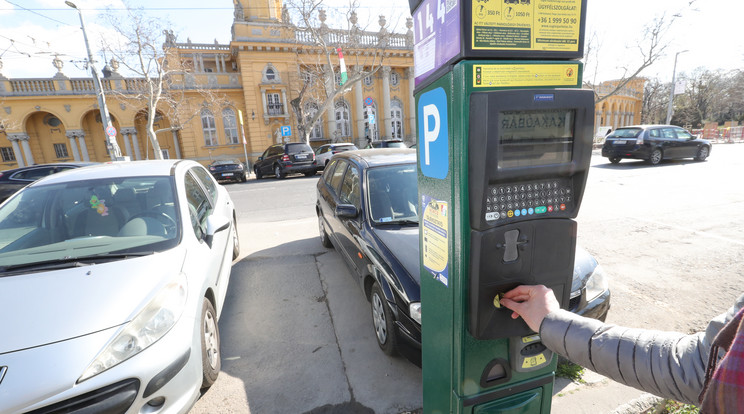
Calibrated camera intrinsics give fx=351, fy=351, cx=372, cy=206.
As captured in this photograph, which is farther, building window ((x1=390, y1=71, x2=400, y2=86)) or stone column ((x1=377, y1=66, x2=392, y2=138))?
building window ((x1=390, y1=71, x2=400, y2=86))

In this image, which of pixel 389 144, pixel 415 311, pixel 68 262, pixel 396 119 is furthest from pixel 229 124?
pixel 415 311

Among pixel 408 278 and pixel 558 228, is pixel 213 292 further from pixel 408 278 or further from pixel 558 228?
pixel 558 228

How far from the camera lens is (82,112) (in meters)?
21.4

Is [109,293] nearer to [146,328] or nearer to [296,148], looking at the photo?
[146,328]

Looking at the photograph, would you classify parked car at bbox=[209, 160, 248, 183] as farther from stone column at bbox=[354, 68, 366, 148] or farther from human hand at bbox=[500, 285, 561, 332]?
human hand at bbox=[500, 285, 561, 332]

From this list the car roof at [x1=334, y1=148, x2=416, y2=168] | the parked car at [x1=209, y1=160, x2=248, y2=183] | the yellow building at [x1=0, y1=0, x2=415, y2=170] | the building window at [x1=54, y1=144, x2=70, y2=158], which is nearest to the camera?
the car roof at [x1=334, y1=148, x2=416, y2=168]

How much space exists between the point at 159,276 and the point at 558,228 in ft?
7.03

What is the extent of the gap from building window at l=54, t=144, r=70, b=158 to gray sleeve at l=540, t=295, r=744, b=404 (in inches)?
1185

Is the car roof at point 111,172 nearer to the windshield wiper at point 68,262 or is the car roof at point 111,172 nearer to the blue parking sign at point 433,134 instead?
the windshield wiper at point 68,262

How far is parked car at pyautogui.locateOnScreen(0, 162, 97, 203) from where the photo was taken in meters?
8.34

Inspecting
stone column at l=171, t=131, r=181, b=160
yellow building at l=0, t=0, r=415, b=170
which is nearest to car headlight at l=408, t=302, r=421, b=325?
yellow building at l=0, t=0, r=415, b=170

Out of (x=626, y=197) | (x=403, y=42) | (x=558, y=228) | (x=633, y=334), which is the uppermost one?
(x=403, y=42)

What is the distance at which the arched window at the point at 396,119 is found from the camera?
28.6 metres

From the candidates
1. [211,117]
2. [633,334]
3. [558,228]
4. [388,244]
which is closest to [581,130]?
[558,228]
